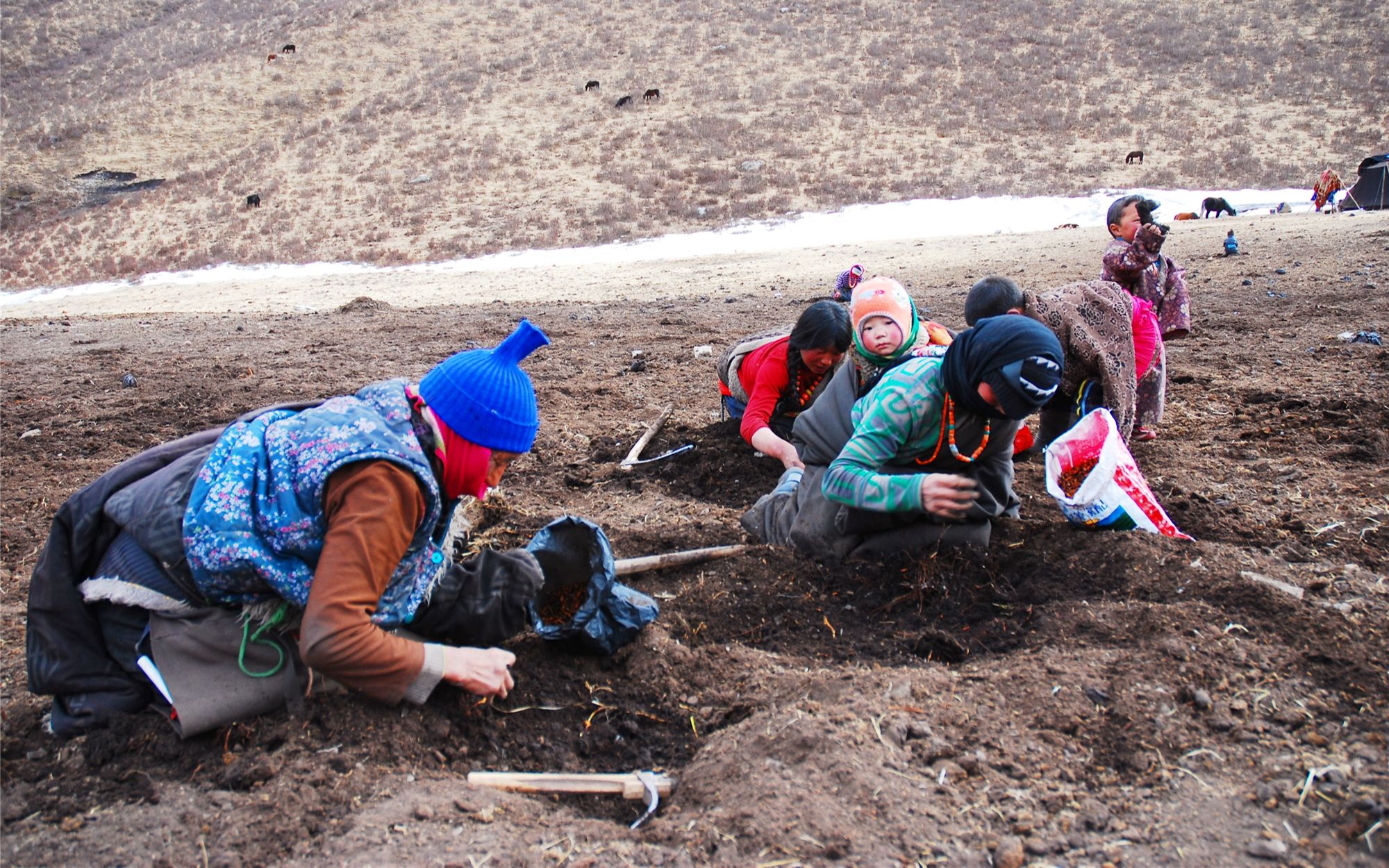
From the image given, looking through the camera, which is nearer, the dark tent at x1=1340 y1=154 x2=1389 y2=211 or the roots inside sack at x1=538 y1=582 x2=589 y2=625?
the roots inside sack at x1=538 y1=582 x2=589 y2=625

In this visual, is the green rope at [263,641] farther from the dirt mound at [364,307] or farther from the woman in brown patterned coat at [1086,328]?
the dirt mound at [364,307]

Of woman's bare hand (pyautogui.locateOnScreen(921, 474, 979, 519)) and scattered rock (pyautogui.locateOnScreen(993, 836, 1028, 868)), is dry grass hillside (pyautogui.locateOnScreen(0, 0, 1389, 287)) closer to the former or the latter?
woman's bare hand (pyautogui.locateOnScreen(921, 474, 979, 519))

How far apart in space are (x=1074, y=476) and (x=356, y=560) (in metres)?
2.68

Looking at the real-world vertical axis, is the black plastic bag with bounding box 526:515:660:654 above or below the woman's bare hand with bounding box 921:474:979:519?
below

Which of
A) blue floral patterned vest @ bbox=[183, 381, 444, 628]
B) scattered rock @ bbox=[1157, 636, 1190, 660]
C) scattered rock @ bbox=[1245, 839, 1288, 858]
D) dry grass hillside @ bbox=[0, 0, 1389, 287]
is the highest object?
dry grass hillside @ bbox=[0, 0, 1389, 287]

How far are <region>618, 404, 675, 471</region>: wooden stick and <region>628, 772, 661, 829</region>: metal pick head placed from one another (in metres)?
2.67

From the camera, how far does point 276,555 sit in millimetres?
2084

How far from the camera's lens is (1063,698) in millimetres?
2318

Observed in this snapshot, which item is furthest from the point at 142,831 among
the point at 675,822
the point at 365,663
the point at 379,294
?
the point at 379,294

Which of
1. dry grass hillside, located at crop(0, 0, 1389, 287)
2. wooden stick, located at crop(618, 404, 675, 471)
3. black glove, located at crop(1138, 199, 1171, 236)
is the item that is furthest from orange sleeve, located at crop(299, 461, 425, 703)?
dry grass hillside, located at crop(0, 0, 1389, 287)

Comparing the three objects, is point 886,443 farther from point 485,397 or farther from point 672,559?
point 485,397

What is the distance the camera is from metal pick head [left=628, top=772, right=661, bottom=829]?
6.86 feet

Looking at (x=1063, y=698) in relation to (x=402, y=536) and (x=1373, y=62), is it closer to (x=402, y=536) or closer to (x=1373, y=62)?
(x=402, y=536)

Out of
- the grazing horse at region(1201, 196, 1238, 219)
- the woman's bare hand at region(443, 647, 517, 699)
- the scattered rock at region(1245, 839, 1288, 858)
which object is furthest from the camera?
the grazing horse at region(1201, 196, 1238, 219)
